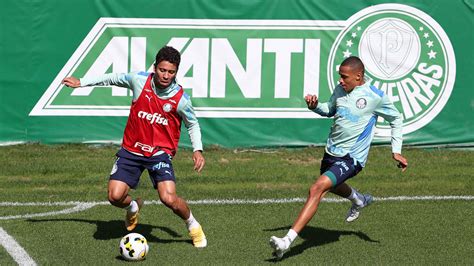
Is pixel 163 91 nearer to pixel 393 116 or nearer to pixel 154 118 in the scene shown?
pixel 154 118

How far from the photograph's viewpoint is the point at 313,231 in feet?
34.7

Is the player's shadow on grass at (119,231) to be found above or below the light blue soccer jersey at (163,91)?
below

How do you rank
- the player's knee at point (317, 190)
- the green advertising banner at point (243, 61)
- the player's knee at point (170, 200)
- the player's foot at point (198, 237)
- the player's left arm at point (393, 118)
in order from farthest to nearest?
1. the green advertising banner at point (243, 61)
2. the player's left arm at point (393, 118)
3. the player's foot at point (198, 237)
4. the player's knee at point (170, 200)
5. the player's knee at point (317, 190)

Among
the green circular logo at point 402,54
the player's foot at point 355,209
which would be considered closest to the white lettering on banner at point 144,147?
the player's foot at point 355,209

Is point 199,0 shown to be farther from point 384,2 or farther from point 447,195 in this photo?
point 447,195

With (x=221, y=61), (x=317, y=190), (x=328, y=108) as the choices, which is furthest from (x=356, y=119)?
(x=221, y=61)

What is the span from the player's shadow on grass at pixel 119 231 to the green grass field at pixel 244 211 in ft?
0.04

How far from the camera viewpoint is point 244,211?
458 inches

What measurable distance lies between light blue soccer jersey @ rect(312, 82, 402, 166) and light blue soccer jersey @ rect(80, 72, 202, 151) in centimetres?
122

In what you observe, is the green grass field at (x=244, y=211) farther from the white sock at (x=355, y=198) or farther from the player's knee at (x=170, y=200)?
the player's knee at (x=170, y=200)

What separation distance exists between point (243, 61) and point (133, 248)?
696 centimetres

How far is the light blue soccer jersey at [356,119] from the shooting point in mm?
9734

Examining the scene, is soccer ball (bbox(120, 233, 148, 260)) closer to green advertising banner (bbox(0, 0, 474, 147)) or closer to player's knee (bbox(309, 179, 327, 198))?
A: player's knee (bbox(309, 179, 327, 198))

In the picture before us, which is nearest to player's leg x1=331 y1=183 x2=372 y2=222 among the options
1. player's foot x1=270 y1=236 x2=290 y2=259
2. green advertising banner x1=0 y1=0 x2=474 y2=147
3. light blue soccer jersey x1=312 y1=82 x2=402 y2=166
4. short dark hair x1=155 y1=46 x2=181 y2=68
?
light blue soccer jersey x1=312 y1=82 x2=402 y2=166
